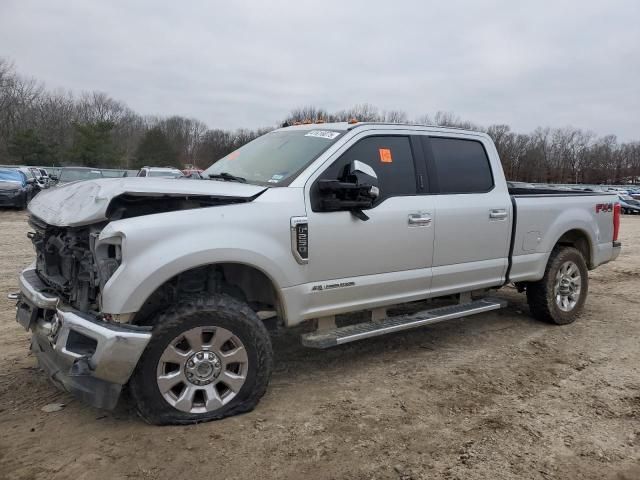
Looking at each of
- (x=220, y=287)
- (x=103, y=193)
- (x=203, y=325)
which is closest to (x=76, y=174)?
(x=220, y=287)

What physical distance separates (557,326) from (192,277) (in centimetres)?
435

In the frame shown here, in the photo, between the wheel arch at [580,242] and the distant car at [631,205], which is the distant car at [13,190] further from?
the distant car at [631,205]

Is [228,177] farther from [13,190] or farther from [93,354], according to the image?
[13,190]

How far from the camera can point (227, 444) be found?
10.6 ft

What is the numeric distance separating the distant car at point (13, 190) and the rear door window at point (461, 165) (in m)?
17.9

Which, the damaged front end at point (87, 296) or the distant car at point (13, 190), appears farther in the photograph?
the distant car at point (13, 190)

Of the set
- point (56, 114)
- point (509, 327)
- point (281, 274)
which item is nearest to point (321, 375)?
point (281, 274)

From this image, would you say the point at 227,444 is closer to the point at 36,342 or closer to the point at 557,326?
the point at 36,342

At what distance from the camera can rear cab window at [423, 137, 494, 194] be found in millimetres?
4809

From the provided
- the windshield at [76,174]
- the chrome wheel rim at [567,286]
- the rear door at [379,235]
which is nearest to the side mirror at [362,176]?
the rear door at [379,235]

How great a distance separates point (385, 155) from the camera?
14.7ft

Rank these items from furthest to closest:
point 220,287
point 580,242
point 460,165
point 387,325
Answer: point 580,242 → point 460,165 → point 387,325 → point 220,287

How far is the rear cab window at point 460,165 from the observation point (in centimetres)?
481

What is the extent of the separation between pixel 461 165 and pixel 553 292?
2011 mm
